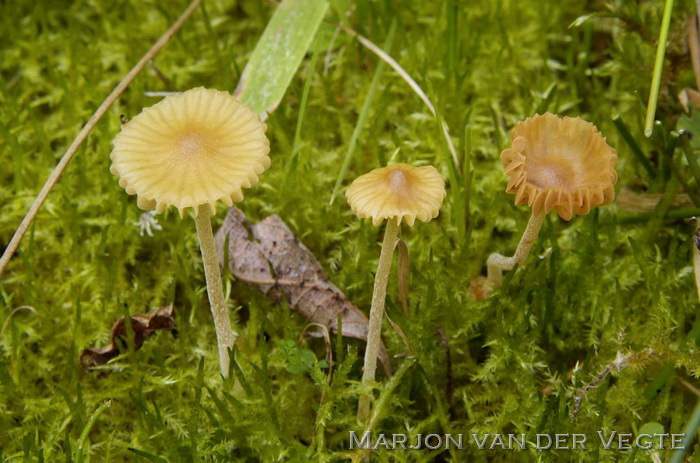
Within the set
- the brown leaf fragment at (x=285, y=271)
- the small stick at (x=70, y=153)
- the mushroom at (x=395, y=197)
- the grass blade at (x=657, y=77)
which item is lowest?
the brown leaf fragment at (x=285, y=271)

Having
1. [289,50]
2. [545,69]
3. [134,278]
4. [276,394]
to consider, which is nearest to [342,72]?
[289,50]

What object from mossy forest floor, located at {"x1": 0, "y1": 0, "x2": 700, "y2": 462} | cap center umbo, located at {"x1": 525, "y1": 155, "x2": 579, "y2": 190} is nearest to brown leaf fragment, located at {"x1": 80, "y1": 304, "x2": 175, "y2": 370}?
mossy forest floor, located at {"x1": 0, "y1": 0, "x2": 700, "y2": 462}

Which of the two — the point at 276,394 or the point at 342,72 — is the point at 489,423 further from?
the point at 342,72

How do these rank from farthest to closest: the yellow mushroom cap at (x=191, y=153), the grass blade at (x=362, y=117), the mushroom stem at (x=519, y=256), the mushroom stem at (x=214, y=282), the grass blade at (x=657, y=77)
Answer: the grass blade at (x=362, y=117) < the grass blade at (x=657, y=77) < the mushroom stem at (x=519, y=256) < the mushroom stem at (x=214, y=282) < the yellow mushroom cap at (x=191, y=153)

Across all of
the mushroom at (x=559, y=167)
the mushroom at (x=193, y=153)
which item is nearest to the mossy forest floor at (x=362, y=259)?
the mushroom at (x=559, y=167)

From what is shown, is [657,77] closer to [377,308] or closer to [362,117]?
[362,117]

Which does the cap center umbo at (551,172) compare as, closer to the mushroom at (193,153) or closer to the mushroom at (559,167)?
the mushroom at (559,167)

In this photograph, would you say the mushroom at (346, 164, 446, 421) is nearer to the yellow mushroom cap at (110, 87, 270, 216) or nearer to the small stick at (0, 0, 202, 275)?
the yellow mushroom cap at (110, 87, 270, 216)
